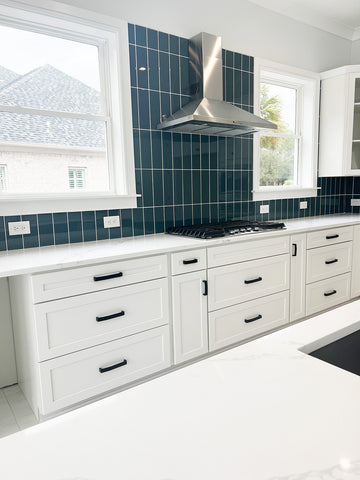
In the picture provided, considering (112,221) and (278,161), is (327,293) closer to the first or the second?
(278,161)

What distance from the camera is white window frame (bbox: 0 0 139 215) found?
2.17 meters

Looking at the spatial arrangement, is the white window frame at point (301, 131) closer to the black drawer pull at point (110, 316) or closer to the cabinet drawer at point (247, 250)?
the cabinet drawer at point (247, 250)

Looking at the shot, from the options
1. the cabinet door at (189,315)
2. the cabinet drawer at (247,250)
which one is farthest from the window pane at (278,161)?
the cabinet door at (189,315)

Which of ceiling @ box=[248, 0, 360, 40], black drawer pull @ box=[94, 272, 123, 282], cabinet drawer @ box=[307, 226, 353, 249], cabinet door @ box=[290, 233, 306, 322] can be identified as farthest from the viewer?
ceiling @ box=[248, 0, 360, 40]

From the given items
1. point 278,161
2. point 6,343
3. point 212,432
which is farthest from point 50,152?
point 278,161

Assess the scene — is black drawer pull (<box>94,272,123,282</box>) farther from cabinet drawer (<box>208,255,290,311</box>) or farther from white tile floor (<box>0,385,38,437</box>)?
white tile floor (<box>0,385,38,437</box>)

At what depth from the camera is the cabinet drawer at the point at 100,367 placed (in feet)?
5.98

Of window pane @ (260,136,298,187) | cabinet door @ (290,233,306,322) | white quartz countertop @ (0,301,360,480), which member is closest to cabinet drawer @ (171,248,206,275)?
cabinet door @ (290,233,306,322)

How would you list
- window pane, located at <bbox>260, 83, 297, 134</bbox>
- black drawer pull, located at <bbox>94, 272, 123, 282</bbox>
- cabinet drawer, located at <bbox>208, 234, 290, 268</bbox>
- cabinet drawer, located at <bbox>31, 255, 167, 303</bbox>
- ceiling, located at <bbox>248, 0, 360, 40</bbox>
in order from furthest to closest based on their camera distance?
window pane, located at <bbox>260, 83, 297, 134</bbox> → ceiling, located at <bbox>248, 0, 360, 40</bbox> → cabinet drawer, located at <bbox>208, 234, 290, 268</bbox> → black drawer pull, located at <bbox>94, 272, 123, 282</bbox> → cabinet drawer, located at <bbox>31, 255, 167, 303</bbox>

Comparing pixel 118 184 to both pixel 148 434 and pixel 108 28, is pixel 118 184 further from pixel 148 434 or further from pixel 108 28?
pixel 148 434

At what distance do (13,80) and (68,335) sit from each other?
162 centimetres

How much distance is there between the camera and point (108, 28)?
94.3 inches

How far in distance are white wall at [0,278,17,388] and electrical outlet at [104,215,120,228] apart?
2.51 ft

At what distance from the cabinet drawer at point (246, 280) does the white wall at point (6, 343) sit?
4.34 ft
